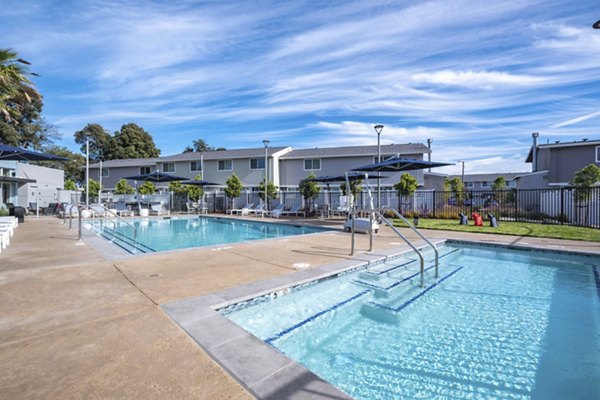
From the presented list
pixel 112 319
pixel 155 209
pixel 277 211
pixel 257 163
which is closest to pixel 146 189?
pixel 155 209

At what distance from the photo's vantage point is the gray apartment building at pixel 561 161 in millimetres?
21562

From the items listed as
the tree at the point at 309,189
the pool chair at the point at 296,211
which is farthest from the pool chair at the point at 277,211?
the tree at the point at 309,189

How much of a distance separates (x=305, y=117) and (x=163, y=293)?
26.1 meters

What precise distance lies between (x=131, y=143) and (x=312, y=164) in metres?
36.8

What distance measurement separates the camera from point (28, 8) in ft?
31.8

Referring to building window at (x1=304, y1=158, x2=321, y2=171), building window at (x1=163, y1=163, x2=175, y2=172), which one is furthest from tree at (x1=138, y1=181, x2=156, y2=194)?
building window at (x1=304, y1=158, x2=321, y2=171)

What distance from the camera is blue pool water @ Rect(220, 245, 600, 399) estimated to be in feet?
9.82

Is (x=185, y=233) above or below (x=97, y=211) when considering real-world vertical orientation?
below

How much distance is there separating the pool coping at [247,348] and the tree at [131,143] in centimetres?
5231

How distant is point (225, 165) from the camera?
29.8 meters

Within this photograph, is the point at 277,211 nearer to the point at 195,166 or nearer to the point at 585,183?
the point at 195,166

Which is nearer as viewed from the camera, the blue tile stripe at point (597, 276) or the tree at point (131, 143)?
the blue tile stripe at point (597, 276)

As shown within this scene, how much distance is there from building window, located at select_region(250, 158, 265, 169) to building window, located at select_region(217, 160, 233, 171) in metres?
2.31

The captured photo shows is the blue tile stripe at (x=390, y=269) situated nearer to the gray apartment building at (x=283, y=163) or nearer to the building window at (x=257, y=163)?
the gray apartment building at (x=283, y=163)
